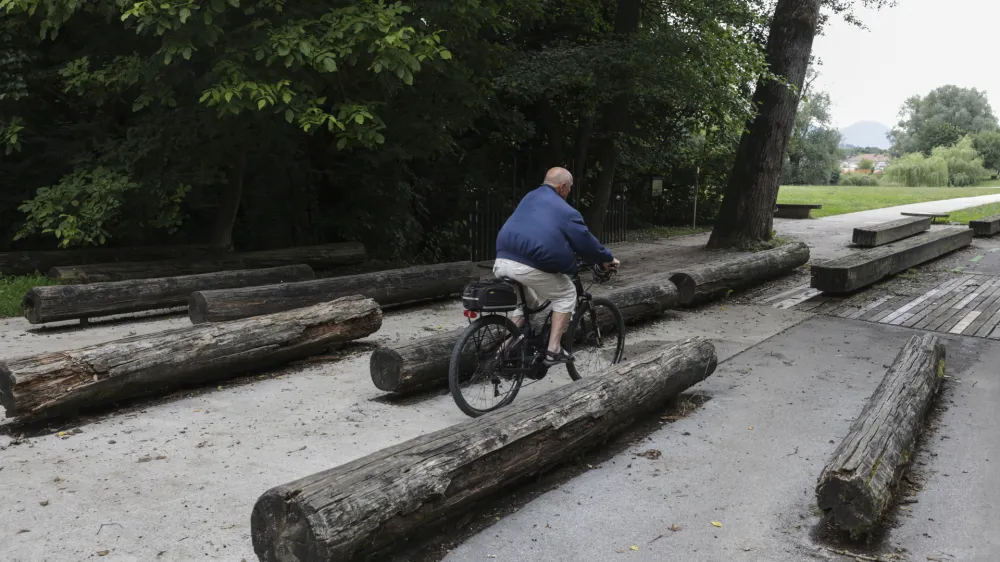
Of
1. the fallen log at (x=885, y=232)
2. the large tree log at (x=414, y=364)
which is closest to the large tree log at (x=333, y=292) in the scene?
the large tree log at (x=414, y=364)

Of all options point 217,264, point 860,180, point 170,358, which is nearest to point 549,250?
point 170,358

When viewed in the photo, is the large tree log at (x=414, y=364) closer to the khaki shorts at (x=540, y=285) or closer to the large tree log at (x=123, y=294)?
the khaki shorts at (x=540, y=285)

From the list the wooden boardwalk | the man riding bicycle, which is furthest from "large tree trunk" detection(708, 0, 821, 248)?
the man riding bicycle

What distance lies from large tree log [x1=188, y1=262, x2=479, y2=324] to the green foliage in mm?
A: 46423

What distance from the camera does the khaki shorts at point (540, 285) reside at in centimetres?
634

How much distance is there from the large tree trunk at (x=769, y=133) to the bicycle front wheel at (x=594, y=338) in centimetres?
920

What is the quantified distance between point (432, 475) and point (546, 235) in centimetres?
248

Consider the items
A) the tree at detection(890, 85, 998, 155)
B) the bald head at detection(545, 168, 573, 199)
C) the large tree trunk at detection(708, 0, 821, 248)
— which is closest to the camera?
the bald head at detection(545, 168, 573, 199)

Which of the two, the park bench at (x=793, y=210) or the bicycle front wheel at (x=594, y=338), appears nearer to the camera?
the bicycle front wheel at (x=594, y=338)

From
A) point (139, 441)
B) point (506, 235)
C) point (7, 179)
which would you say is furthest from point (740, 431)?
point (7, 179)

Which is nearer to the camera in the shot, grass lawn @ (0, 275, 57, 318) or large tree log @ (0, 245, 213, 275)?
grass lawn @ (0, 275, 57, 318)

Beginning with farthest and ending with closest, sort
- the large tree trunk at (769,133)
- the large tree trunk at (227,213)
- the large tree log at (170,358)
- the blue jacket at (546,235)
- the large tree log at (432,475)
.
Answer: the large tree trunk at (769,133), the large tree trunk at (227,213), the blue jacket at (546,235), the large tree log at (170,358), the large tree log at (432,475)

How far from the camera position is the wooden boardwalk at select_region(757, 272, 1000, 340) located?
33.3 feet

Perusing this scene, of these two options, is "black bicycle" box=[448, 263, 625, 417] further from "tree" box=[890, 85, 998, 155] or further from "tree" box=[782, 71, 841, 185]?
"tree" box=[890, 85, 998, 155]
